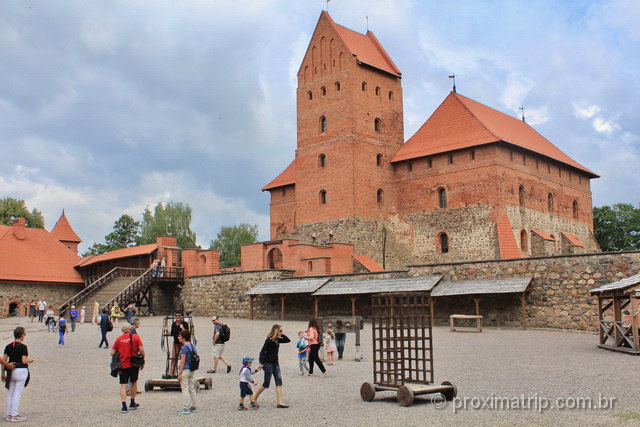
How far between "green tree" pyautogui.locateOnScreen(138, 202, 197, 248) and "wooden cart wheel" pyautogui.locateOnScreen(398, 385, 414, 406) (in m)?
56.1

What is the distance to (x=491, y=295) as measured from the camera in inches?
998

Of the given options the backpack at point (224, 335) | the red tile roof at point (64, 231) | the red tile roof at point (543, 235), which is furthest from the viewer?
the red tile roof at point (64, 231)

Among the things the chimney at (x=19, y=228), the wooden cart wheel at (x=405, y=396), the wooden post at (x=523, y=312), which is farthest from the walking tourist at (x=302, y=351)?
the chimney at (x=19, y=228)

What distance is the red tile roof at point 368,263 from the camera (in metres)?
37.2

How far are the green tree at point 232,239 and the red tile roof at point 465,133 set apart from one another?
3243 centimetres

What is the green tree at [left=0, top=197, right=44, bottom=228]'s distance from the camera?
188ft

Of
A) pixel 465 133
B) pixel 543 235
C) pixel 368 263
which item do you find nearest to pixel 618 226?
pixel 543 235

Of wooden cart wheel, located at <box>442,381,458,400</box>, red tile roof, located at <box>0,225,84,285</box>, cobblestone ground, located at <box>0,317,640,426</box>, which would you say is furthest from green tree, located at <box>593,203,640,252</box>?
wooden cart wheel, located at <box>442,381,458,400</box>

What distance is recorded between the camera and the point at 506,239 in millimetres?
35750

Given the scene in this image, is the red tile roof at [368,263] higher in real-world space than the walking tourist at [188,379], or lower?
higher

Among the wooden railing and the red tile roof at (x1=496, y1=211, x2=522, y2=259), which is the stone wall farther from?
the red tile roof at (x1=496, y1=211, x2=522, y2=259)

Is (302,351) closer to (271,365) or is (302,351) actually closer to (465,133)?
(271,365)

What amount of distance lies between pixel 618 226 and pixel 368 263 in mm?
27601

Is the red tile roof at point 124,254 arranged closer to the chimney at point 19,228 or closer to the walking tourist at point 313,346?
the chimney at point 19,228
